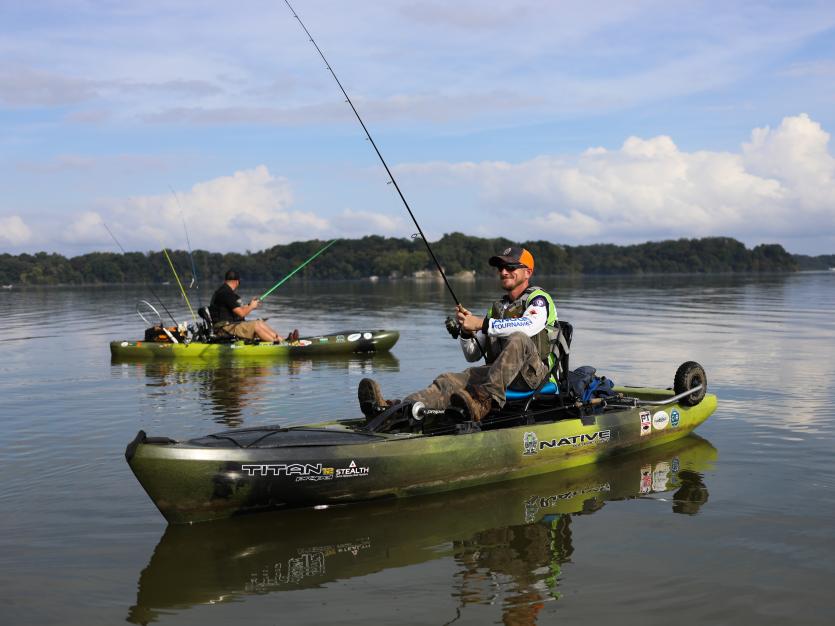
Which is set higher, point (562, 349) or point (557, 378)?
point (562, 349)

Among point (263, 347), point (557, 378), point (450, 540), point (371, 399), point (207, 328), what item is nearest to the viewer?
point (450, 540)

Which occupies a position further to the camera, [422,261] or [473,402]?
[422,261]

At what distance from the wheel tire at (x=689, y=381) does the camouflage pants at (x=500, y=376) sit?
105 inches

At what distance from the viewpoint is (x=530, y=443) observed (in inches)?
364

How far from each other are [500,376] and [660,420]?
2.82 m

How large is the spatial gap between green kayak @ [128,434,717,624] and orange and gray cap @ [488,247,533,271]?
7.91 ft

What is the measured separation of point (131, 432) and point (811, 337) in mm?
18943

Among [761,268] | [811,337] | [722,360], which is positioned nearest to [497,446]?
[722,360]

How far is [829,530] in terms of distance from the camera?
750cm

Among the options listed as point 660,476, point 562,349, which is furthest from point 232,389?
point 660,476

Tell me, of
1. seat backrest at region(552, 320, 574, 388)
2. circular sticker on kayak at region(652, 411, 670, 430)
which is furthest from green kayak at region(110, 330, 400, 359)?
seat backrest at region(552, 320, 574, 388)

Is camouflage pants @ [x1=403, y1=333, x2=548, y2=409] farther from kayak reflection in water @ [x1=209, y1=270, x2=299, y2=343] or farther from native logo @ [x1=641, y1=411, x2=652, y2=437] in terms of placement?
kayak reflection in water @ [x1=209, y1=270, x2=299, y2=343]

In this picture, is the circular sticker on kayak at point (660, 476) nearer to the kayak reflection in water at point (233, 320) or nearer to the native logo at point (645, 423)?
the native logo at point (645, 423)

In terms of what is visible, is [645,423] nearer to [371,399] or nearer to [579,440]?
[579,440]
